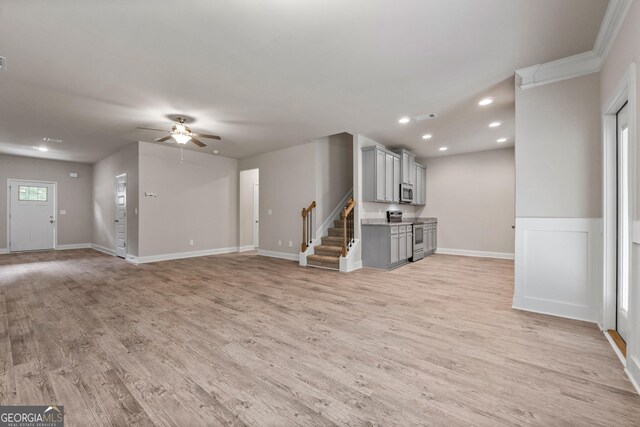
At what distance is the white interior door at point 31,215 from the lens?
7885mm

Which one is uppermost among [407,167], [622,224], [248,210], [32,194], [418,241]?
[407,167]

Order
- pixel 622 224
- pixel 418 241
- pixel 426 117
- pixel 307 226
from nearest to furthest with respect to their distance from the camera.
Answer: pixel 622 224
pixel 426 117
pixel 307 226
pixel 418 241

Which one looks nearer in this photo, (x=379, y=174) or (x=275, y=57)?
(x=275, y=57)

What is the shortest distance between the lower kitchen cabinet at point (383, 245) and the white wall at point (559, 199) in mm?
2467

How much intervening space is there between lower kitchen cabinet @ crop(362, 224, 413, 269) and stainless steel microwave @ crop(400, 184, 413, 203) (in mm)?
1041

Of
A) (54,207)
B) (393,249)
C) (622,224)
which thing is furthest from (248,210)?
(622,224)

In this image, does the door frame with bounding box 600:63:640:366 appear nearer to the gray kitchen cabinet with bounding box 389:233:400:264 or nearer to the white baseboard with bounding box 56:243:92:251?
the gray kitchen cabinet with bounding box 389:233:400:264

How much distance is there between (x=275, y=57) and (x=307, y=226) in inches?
159

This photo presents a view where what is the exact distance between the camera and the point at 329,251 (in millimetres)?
5945

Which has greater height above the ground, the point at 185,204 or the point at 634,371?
the point at 185,204

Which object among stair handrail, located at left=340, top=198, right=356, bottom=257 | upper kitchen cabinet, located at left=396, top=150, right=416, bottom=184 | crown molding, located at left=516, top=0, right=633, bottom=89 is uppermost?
crown molding, located at left=516, top=0, right=633, bottom=89

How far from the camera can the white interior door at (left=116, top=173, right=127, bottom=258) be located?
269 inches

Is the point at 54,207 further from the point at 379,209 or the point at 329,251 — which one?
the point at 379,209

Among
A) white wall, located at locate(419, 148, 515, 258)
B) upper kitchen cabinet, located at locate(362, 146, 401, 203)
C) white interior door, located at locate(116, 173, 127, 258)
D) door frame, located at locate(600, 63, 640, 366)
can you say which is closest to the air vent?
upper kitchen cabinet, located at locate(362, 146, 401, 203)
